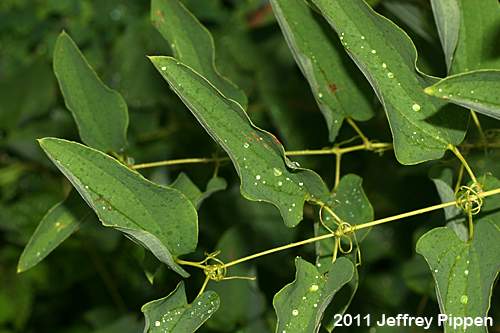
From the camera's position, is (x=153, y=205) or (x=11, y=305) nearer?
(x=153, y=205)

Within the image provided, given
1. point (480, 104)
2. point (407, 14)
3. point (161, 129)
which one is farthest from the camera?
point (161, 129)

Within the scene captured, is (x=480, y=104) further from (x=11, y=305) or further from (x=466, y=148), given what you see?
(x=11, y=305)

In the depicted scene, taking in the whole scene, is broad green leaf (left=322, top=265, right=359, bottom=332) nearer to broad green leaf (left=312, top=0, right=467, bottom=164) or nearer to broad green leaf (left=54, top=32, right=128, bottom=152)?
broad green leaf (left=312, top=0, right=467, bottom=164)

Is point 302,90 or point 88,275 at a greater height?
point 302,90

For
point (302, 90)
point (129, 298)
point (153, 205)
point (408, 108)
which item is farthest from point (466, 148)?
point (129, 298)

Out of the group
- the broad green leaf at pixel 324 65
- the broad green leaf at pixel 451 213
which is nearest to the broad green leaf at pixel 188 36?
the broad green leaf at pixel 324 65

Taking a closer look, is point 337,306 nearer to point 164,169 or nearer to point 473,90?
point 473,90

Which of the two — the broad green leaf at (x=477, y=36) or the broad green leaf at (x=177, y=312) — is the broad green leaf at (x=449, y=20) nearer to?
the broad green leaf at (x=477, y=36)
